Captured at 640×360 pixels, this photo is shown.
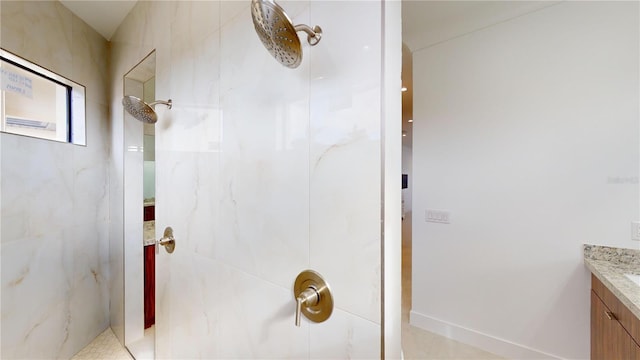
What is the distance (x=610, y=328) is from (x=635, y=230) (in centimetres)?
64

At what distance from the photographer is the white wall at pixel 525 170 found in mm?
1520

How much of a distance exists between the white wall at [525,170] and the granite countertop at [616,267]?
55 mm

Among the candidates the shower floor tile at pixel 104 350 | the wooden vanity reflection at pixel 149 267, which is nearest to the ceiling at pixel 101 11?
the wooden vanity reflection at pixel 149 267

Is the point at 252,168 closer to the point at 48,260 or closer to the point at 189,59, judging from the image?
the point at 189,59

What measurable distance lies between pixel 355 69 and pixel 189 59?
3.22 feet

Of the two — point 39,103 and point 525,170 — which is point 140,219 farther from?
point 525,170

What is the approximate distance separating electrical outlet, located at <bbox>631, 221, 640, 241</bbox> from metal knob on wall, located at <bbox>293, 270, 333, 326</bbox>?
200 cm

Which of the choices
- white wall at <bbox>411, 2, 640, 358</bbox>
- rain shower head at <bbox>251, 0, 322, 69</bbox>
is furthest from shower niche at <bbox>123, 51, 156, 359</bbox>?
white wall at <bbox>411, 2, 640, 358</bbox>

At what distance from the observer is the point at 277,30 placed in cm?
57

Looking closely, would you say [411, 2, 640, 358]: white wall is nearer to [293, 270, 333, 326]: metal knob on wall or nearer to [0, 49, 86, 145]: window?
[293, 270, 333, 326]: metal knob on wall

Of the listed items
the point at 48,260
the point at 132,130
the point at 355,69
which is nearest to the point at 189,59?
the point at 132,130

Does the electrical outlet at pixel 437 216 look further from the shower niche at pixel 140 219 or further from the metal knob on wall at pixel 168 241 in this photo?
the shower niche at pixel 140 219

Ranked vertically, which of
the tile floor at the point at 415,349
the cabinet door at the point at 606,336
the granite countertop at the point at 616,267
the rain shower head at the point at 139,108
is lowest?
the tile floor at the point at 415,349

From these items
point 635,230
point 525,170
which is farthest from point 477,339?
point 525,170
